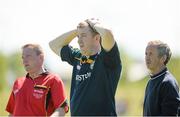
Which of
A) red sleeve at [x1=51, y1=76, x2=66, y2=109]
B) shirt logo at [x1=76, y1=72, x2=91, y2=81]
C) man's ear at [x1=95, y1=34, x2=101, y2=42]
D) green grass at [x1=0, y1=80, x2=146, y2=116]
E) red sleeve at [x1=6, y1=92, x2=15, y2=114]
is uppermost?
man's ear at [x1=95, y1=34, x2=101, y2=42]

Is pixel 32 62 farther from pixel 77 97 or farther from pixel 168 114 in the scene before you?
pixel 168 114

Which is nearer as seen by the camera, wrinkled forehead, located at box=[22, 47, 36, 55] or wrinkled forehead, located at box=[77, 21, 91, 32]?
wrinkled forehead, located at box=[77, 21, 91, 32]

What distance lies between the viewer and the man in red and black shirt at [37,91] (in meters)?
8.70

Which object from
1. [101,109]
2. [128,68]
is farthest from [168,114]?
[128,68]

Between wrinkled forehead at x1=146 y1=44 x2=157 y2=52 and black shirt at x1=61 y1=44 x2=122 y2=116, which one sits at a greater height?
wrinkled forehead at x1=146 y1=44 x2=157 y2=52

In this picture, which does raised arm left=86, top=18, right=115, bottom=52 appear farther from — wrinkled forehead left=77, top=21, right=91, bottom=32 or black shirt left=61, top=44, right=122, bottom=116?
wrinkled forehead left=77, top=21, right=91, bottom=32

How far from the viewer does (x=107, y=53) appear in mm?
8469

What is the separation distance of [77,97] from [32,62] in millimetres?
643

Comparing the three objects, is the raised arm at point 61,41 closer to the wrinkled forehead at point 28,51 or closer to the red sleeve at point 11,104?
the wrinkled forehead at point 28,51

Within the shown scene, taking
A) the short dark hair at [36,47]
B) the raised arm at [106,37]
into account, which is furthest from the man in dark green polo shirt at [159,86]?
the short dark hair at [36,47]

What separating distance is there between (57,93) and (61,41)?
37.3 inches

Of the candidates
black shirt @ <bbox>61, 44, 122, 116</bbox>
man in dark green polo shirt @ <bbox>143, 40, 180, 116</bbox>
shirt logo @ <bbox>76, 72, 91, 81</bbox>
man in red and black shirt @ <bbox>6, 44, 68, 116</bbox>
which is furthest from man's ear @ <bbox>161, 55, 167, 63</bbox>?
man in red and black shirt @ <bbox>6, 44, 68, 116</bbox>

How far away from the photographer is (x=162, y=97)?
858 centimetres

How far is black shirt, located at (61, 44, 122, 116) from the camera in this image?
8.52 m
